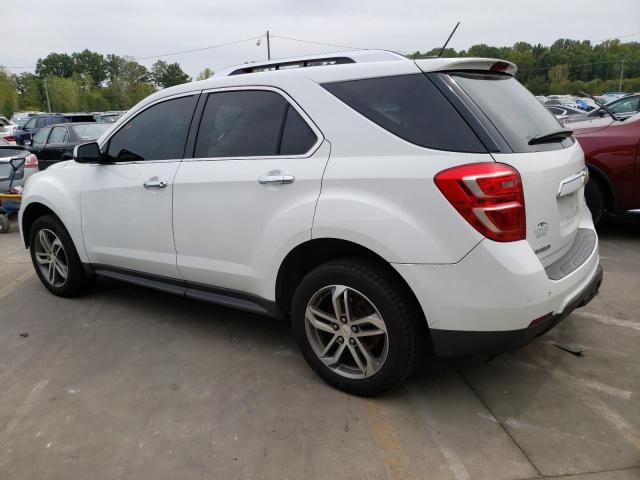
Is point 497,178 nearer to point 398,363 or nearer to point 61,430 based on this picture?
point 398,363

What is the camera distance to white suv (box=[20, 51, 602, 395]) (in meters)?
2.33

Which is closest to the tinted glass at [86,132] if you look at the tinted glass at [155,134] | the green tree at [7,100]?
the tinted glass at [155,134]

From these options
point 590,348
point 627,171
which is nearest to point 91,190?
point 590,348

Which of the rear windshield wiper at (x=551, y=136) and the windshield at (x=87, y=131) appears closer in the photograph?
the rear windshield wiper at (x=551, y=136)

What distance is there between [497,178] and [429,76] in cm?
64

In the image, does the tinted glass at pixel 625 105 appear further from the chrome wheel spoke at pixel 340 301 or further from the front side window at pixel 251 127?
the chrome wheel spoke at pixel 340 301

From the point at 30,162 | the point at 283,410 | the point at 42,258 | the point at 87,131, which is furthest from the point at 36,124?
the point at 283,410

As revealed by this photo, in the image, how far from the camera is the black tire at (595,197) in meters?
5.63

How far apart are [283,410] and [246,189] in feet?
4.15

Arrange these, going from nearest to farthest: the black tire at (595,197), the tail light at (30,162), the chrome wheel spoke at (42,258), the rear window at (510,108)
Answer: the rear window at (510,108) < the chrome wheel spoke at (42,258) < the black tire at (595,197) < the tail light at (30,162)

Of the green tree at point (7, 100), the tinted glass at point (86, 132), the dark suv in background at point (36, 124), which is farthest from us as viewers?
the green tree at point (7, 100)

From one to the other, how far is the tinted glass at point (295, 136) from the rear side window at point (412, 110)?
0.84 ft

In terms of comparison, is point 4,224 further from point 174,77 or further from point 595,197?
point 174,77

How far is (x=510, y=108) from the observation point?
268cm
